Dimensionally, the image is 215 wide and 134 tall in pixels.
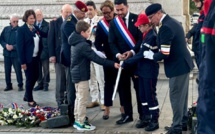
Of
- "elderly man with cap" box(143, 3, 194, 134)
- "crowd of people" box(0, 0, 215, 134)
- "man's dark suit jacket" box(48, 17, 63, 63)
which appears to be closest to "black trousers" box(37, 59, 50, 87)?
"crowd of people" box(0, 0, 215, 134)

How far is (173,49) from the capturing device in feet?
18.4

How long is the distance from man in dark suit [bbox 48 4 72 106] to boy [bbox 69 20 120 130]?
1.36 metres

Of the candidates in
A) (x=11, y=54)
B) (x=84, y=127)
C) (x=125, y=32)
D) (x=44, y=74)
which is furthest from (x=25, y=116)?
(x=11, y=54)

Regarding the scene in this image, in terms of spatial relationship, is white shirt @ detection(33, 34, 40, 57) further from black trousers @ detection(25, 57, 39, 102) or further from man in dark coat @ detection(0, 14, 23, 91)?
man in dark coat @ detection(0, 14, 23, 91)

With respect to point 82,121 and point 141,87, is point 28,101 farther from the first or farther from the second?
point 141,87

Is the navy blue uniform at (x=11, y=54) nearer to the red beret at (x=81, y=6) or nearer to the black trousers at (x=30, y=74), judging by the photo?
the black trousers at (x=30, y=74)

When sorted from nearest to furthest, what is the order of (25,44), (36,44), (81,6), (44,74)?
(81,6) < (25,44) < (36,44) < (44,74)

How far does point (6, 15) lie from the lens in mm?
12125

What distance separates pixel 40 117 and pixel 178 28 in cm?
274

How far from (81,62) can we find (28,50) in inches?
79.1

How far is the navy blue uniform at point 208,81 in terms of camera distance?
2180mm

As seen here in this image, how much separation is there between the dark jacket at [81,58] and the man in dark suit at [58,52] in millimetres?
1373

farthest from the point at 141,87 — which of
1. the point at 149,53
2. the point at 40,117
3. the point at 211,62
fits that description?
the point at 211,62

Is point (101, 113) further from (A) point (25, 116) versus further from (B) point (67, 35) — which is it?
(B) point (67, 35)
